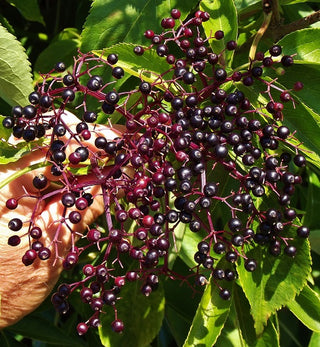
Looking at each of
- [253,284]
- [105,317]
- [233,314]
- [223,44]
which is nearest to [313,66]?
[223,44]

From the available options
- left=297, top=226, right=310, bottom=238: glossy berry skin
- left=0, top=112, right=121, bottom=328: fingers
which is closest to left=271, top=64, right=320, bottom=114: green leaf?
left=297, top=226, right=310, bottom=238: glossy berry skin

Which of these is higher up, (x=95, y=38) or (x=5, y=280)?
(x=95, y=38)

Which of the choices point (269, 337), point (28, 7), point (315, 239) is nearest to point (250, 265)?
point (269, 337)

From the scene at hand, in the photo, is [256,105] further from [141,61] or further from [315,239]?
[315,239]

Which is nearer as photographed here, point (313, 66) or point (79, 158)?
point (79, 158)

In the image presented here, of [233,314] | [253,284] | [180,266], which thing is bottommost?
[180,266]

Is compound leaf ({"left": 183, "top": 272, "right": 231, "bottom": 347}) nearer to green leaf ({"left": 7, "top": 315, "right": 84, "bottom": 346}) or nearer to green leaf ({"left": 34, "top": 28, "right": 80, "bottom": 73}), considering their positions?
green leaf ({"left": 7, "top": 315, "right": 84, "bottom": 346})

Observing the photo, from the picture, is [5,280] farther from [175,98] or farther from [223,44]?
[223,44]

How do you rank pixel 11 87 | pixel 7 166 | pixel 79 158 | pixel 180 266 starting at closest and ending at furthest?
pixel 79 158, pixel 7 166, pixel 11 87, pixel 180 266
